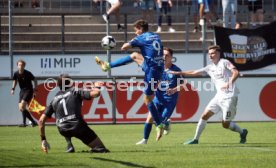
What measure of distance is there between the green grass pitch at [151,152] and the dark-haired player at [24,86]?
3.19 meters

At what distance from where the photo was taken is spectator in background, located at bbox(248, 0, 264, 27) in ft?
93.8

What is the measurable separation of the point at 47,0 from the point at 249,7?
7247 millimetres

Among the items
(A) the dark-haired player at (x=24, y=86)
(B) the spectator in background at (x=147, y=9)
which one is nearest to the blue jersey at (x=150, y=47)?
(A) the dark-haired player at (x=24, y=86)

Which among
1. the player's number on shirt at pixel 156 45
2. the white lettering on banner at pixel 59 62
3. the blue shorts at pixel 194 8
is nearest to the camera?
the player's number on shirt at pixel 156 45

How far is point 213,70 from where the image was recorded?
→ 18.2 m

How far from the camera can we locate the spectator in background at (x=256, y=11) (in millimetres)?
28578

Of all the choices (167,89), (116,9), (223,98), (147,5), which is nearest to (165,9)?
(147,5)

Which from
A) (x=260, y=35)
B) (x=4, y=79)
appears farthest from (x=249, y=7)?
(x=4, y=79)

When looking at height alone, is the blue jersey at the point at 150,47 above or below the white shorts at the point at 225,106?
above

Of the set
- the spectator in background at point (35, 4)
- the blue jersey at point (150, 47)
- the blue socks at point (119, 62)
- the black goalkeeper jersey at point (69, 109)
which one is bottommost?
the black goalkeeper jersey at point (69, 109)

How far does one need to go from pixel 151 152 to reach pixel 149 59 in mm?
3068

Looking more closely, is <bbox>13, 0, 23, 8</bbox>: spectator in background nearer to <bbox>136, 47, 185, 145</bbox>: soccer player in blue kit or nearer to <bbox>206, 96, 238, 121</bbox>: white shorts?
<bbox>136, 47, 185, 145</bbox>: soccer player in blue kit

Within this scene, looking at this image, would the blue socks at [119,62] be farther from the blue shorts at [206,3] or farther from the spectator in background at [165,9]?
the blue shorts at [206,3]

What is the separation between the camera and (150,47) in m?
17.3
